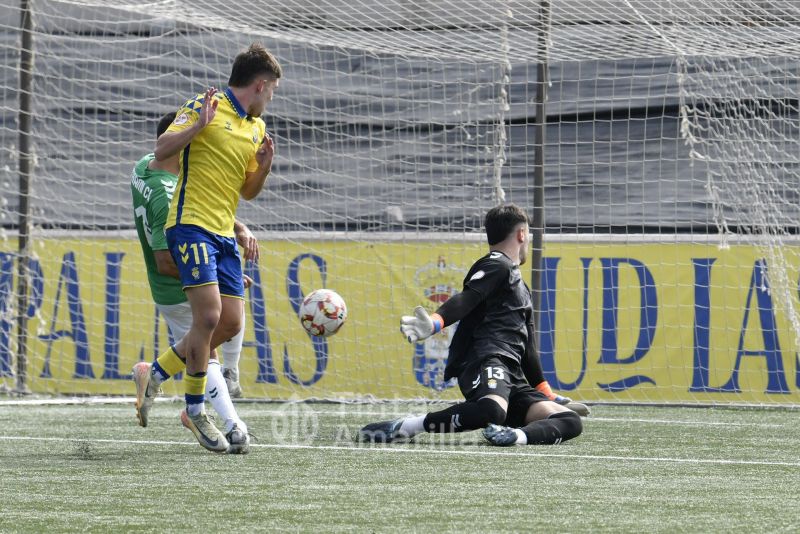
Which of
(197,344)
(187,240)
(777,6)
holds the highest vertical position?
(777,6)

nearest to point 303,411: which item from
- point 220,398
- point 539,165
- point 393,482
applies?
point 539,165

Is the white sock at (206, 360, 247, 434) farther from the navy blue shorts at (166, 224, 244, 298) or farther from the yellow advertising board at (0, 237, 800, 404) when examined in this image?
the yellow advertising board at (0, 237, 800, 404)

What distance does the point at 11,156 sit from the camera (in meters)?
10.8

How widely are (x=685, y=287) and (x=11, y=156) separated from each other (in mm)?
5831

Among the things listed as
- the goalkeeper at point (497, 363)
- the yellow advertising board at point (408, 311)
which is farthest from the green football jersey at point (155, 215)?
the yellow advertising board at point (408, 311)

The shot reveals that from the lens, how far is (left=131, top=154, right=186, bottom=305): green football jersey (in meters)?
6.03

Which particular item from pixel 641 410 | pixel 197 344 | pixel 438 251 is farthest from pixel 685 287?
pixel 197 344

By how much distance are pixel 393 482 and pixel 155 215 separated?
223 centimetres

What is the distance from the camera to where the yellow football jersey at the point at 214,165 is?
531 centimetres

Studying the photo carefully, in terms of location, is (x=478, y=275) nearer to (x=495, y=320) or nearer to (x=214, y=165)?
(x=495, y=320)

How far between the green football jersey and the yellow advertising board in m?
3.43

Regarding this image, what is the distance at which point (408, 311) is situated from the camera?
9602mm

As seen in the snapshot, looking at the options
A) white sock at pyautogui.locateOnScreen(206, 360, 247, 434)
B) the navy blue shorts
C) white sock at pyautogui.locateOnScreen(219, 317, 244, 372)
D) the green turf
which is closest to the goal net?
the green turf

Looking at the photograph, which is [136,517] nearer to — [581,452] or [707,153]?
[581,452]
